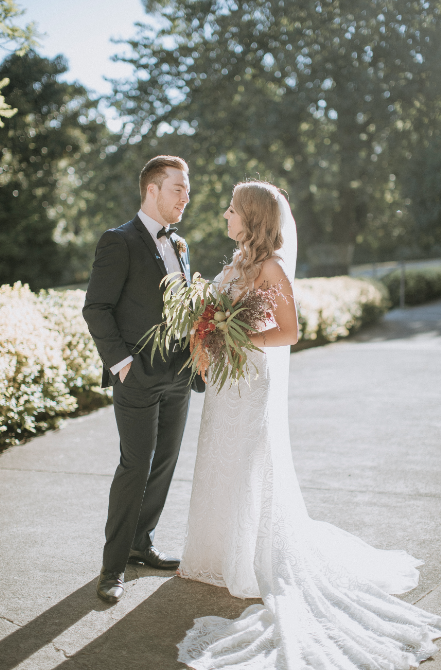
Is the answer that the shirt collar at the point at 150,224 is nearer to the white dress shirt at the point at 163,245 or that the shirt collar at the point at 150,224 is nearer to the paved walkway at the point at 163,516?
the white dress shirt at the point at 163,245

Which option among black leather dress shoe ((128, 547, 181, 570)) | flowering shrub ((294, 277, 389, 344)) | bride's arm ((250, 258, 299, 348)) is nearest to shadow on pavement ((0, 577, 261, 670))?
black leather dress shoe ((128, 547, 181, 570))

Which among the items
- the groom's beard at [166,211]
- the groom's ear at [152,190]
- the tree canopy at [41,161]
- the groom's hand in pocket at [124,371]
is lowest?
the groom's hand in pocket at [124,371]

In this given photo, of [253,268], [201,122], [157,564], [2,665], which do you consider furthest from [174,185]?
[201,122]

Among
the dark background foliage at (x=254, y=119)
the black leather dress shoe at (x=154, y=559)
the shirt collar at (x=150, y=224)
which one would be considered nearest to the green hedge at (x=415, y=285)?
the dark background foliage at (x=254, y=119)

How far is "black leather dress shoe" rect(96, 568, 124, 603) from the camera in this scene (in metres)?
3.10

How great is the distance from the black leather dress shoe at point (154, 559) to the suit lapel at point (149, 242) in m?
1.63

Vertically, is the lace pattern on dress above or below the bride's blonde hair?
below

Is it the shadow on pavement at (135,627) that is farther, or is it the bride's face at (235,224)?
the bride's face at (235,224)

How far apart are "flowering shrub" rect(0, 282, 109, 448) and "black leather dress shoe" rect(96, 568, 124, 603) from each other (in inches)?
103

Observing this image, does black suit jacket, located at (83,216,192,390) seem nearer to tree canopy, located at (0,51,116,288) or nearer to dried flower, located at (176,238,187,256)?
dried flower, located at (176,238,187,256)

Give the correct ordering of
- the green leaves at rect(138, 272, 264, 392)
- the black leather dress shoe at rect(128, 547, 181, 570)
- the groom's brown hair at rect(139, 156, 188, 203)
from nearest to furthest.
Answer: the green leaves at rect(138, 272, 264, 392) → the groom's brown hair at rect(139, 156, 188, 203) → the black leather dress shoe at rect(128, 547, 181, 570)

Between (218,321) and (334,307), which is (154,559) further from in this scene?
(334,307)

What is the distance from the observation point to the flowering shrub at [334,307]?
12.0m

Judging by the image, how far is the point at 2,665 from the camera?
8.39 ft
